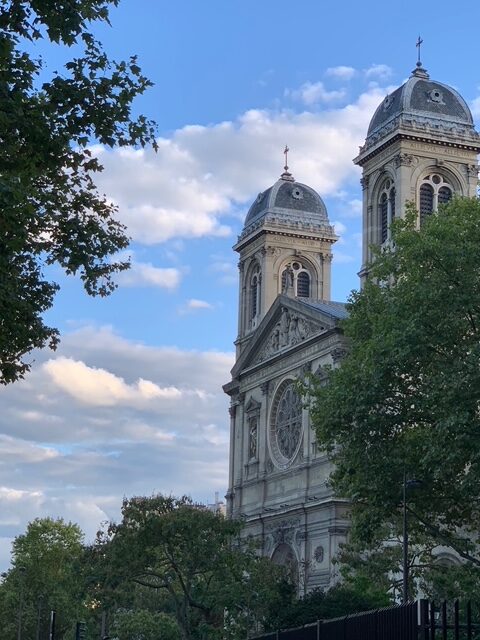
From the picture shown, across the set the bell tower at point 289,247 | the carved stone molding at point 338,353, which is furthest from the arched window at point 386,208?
the bell tower at point 289,247

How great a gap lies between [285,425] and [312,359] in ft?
18.3

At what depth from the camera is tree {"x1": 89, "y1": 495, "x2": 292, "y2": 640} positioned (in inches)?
2046

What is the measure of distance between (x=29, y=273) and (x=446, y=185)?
5044 cm

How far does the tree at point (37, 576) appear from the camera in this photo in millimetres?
96375

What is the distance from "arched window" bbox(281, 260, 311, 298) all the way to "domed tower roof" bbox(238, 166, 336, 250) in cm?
241

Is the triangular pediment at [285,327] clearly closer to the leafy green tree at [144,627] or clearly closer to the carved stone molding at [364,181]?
the carved stone molding at [364,181]

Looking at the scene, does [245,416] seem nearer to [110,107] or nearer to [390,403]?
[390,403]

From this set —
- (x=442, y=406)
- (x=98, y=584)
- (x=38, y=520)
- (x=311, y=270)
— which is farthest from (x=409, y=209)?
(x=38, y=520)

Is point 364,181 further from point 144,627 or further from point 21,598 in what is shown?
point 21,598

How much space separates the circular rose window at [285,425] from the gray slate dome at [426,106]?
52.9 ft

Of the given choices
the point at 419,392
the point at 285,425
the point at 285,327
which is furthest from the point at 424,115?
the point at 419,392

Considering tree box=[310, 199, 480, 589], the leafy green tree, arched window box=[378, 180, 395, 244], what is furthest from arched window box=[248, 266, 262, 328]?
tree box=[310, 199, 480, 589]

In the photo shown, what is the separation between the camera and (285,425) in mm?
72438

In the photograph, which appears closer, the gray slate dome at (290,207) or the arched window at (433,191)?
the arched window at (433,191)
